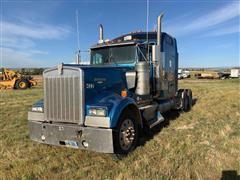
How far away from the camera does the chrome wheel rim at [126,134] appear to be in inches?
177

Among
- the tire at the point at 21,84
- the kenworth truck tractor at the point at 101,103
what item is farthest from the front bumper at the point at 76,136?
the tire at the point at 21,84

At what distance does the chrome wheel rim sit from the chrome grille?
32.4 inches

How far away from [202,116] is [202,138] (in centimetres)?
281

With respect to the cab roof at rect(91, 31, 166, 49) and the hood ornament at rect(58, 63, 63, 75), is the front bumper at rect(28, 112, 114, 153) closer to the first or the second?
the hood ornament at rect(58, 63, 63, 75)

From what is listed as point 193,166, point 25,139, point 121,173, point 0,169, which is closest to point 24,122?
point 25,139

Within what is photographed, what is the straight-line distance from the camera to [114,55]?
616cm

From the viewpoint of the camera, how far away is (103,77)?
481 centimetres

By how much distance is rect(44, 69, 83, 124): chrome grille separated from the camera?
4.27 metres

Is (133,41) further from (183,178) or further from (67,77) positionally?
(183,178)

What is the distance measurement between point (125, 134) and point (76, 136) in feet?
3.13

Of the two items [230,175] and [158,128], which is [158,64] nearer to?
[158,128]

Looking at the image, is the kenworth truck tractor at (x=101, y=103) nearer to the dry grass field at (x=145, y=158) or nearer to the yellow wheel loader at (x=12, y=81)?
the dry grass field at (x=145, y=158)

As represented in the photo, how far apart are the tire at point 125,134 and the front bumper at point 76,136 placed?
22 centimetres

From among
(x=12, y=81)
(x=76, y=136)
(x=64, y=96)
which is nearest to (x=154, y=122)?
(x=76, y=136)
